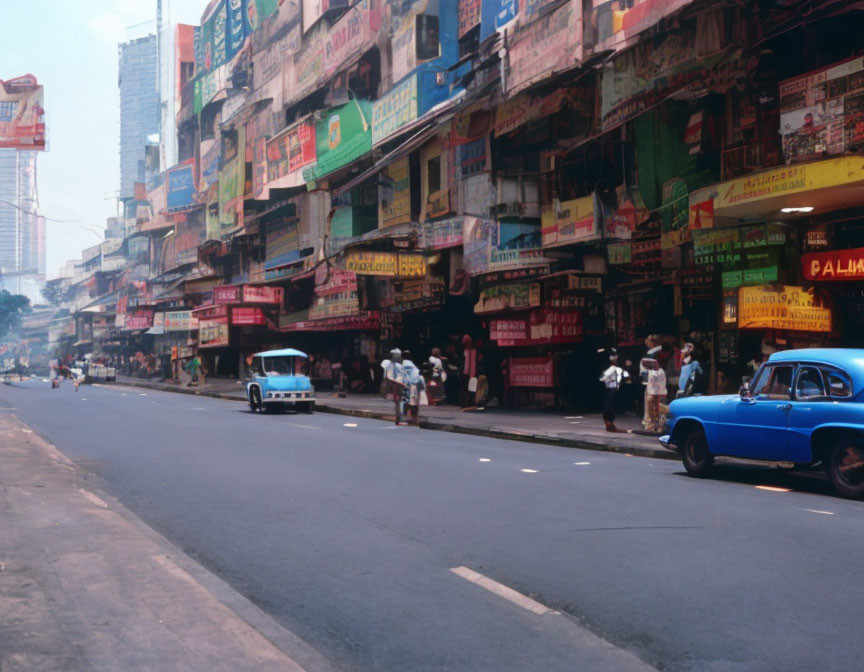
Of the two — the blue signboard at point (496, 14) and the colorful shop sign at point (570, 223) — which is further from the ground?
the blue signboard at point (496, 14)

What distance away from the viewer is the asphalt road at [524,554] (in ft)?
17.5

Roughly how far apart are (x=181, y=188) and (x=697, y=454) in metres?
67.7

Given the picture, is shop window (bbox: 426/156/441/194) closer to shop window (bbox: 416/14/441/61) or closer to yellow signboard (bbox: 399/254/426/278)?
shop window (bbox: 416/14/441/61)

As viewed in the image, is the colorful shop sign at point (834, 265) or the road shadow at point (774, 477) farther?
the colorful shop sign at point (834, 265)

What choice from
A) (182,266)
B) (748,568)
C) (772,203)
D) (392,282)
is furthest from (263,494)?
(182,266)

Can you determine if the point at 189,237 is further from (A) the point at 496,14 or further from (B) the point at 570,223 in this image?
(B) the point at 570,223

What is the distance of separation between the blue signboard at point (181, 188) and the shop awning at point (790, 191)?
60789 mm

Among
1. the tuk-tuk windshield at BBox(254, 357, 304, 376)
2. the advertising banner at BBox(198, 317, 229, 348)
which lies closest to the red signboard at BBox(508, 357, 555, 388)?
the tuk-tuk windshield at BBox(254, 357, 304, 376)

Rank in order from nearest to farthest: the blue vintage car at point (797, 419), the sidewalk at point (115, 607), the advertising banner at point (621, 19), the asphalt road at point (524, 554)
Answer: the sidewalk at point (115, 607), the asphalt road at point (524, 554), the blue vintage car at point (797, 419), the advertising banner at point (621, 19)

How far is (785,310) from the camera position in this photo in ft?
58.3

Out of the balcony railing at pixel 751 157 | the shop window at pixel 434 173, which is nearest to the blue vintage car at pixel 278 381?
the shop window at pixel 434 173

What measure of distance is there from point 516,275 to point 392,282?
10068 mm

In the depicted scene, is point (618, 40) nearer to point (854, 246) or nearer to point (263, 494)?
point (854, 246)

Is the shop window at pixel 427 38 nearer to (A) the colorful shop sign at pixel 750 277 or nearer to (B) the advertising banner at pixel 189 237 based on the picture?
(A) the colorful shop sign at pixel 750 277
